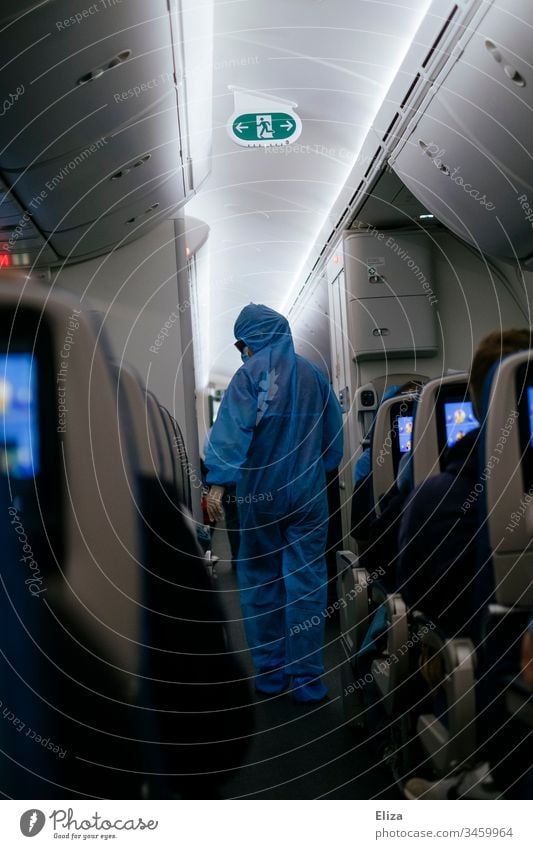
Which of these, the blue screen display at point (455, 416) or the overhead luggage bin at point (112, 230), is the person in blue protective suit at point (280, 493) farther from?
the blue screen display at point (455, 416)

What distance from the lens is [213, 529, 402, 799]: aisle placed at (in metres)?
2.40

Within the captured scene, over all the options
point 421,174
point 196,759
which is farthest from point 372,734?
point 421,174

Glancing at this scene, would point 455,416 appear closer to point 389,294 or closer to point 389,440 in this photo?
point 389,440

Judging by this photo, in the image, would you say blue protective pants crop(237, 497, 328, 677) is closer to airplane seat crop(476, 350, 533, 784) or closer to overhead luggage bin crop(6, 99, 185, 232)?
overhead luggage bin crop(6, 99, 185, 232)

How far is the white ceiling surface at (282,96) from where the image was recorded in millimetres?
2902

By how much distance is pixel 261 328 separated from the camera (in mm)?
2820

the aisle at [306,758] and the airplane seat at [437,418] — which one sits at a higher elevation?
the airplane seat at [437,418]

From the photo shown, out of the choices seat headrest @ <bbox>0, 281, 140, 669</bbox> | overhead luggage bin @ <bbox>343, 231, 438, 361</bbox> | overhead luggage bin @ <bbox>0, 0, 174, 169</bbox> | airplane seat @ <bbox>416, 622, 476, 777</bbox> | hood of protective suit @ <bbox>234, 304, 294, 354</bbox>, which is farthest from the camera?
overhead luggage bin @ <bbox>343, 231, 438, 361</bbox>

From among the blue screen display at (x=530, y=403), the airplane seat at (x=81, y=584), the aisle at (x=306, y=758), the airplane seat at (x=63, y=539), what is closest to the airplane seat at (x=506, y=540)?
the blue screen display at (x=530, y=403)

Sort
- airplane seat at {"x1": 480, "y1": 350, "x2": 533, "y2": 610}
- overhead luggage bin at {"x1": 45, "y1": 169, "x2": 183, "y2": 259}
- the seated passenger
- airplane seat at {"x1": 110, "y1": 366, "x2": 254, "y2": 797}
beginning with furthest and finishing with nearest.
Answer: overhead luggage bin at {"x1": 45, "y1": 169, "x2": 183, "y2": 259} < the seated passenger < airplane seat at {"x1": 480, "y1": 350, "x2": 533, "y2": 610} < airplane seat at {"x1": 110, "y1": 366, "x2": 254, "y2": 797}

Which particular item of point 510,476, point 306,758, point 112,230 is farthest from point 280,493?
point 510,476

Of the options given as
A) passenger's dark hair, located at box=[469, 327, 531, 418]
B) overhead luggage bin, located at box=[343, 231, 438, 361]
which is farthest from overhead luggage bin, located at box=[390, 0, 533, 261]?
passenger's dark hair, located at box=[469, 327, 531, 418]

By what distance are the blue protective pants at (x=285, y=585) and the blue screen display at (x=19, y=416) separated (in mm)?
2225

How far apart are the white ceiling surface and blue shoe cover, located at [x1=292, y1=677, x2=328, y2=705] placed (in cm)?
144
